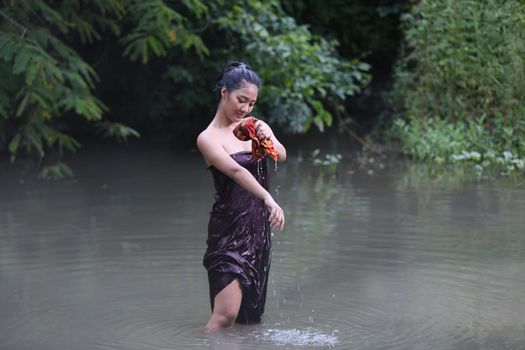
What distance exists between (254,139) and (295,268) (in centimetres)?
246

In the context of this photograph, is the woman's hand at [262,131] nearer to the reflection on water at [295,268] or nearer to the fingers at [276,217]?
the fingers at [276,217]

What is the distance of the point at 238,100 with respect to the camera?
19.2 ft

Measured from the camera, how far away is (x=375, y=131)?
17.5 metres

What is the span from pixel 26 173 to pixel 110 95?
4898 mm

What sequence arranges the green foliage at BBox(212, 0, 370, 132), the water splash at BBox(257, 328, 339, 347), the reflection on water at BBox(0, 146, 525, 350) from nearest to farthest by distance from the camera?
1. the water splash at BBox(257, 328, 339, 347)
2. the reflection on water at BBox(0, 146, 525, 350)
3. the green foliage at BBox(212, 0, 370, 132)

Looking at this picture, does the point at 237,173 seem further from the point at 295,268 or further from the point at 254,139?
the point at 295,268

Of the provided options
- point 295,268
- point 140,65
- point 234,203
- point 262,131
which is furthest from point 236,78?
point 140,65

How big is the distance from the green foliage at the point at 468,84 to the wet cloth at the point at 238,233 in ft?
24.8

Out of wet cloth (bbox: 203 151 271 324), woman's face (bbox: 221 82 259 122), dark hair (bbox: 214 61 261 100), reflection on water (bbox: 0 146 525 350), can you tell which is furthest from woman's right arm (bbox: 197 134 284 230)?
reflection on water (bbox: 0 146 525 350)

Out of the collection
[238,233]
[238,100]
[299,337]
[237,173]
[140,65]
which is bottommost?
[299,337]

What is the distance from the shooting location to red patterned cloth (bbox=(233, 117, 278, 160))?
575cm

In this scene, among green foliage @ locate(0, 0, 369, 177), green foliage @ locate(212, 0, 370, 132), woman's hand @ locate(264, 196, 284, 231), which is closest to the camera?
woman's hand @ locate(264, 196, 284, 231)

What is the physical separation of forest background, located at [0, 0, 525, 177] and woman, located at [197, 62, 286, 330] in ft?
20.4

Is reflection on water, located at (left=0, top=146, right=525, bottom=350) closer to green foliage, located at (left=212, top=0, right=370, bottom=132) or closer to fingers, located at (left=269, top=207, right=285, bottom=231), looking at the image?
fingers, located at (left=269, top=207, right=285, bottom=231)
